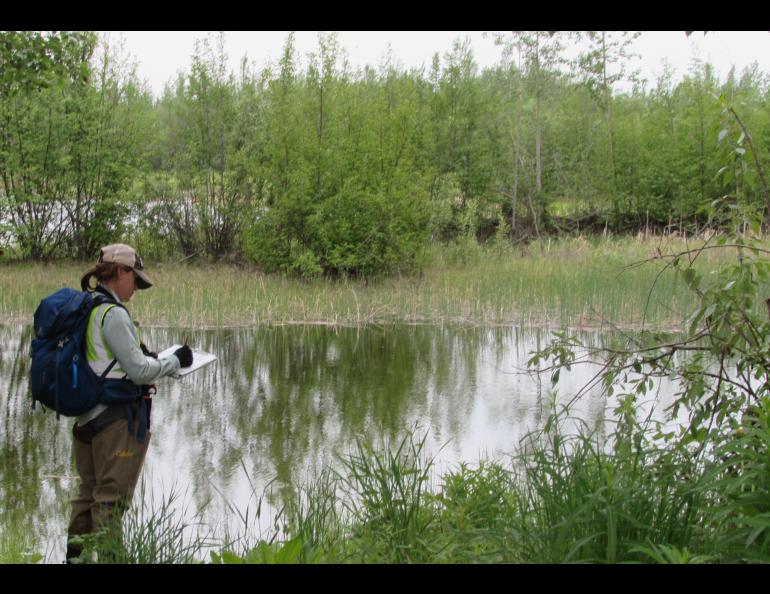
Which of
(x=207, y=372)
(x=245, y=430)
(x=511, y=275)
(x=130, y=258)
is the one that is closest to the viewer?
(x=130, y=258)

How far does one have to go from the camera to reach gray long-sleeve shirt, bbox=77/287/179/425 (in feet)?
12.1

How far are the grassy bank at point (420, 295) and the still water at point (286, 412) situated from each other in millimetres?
873

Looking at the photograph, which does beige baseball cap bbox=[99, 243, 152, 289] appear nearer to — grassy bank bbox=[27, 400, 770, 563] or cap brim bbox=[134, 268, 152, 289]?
cap brim bbox=[134, 268, 152, 289]

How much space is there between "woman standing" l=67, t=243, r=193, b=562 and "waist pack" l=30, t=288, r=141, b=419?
4cm

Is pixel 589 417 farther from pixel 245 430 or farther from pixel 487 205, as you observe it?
pixel 487 205

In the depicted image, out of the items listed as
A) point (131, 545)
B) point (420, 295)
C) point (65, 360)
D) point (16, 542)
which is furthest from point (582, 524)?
point (420, 295)

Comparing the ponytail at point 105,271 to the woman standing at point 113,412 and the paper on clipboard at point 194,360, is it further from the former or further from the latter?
the paper on clipboard at point 194,360

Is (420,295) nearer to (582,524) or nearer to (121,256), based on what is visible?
(121,256)

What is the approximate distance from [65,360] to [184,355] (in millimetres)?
618

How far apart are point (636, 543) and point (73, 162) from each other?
19.8 meters

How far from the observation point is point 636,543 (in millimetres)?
2928

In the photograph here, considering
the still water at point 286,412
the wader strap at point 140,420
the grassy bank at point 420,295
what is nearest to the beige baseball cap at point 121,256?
the wader strap at point 140,420

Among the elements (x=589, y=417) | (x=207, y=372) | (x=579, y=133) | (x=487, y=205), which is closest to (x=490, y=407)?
(x=589, y=417)

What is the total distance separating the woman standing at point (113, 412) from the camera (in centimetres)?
371
